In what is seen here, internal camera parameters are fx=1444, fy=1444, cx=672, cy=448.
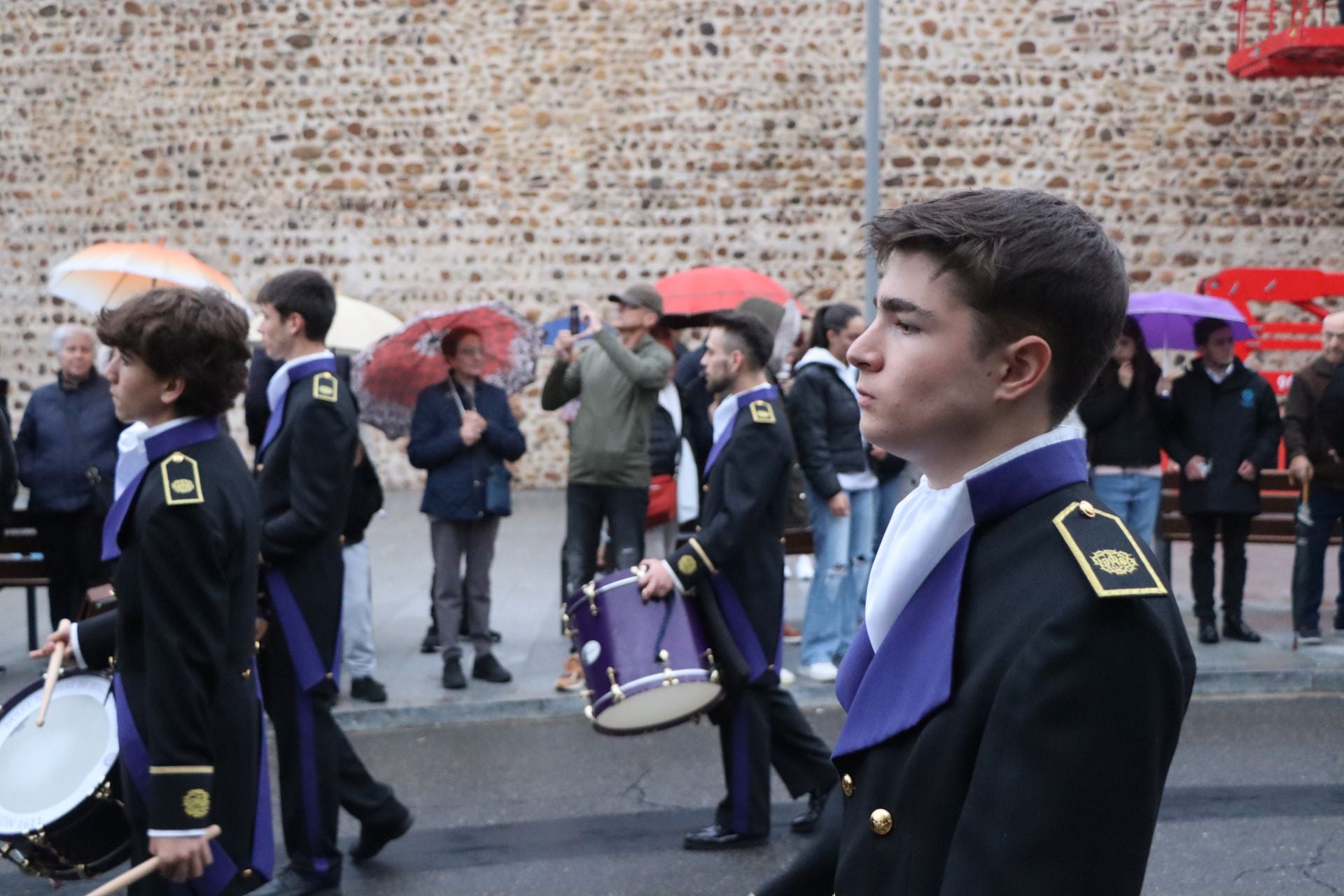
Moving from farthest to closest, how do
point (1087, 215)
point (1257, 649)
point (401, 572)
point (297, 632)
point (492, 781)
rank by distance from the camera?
1. point (401, 572)
2. point (1257, 649)
3. point (492, 781)
4. point (297, 632)
5. point (1087, 215)

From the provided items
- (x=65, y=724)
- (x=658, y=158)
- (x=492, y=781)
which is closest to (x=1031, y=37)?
(x=658, y=158)

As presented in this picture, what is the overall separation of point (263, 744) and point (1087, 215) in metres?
2.55

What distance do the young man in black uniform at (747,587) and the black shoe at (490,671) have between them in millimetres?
2442

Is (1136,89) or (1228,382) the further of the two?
(1136,89)

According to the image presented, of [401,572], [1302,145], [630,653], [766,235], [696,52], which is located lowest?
[401,572]

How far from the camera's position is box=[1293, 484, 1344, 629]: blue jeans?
8.05 metres

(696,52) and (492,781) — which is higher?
(696,52)

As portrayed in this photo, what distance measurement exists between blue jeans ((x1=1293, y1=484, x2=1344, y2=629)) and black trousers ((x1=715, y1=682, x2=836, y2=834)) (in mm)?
4126

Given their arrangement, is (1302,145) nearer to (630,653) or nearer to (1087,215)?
(630,653)

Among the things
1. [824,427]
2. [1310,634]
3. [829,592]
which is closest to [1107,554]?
[824,427]

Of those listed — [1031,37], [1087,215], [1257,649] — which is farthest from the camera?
[1031,37]

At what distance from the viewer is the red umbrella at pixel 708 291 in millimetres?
10195

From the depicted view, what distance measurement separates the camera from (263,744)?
11.2 ft

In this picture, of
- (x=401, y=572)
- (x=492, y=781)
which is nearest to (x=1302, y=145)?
(x=401, y=572)
